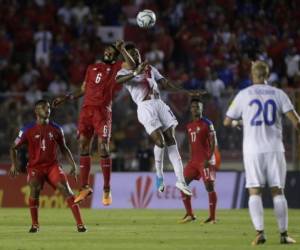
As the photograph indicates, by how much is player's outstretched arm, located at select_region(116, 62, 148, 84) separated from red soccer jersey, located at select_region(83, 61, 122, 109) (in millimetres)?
742

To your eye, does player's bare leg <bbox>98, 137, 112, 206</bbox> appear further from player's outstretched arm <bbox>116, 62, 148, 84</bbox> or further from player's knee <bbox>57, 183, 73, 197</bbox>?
player's knee <bbox>57, 183, 73, 197</bbox>

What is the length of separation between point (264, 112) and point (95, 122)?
568 centimetres

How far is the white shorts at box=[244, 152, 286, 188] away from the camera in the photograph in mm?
13438

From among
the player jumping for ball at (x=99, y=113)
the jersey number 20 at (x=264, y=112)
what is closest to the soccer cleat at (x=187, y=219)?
the player jumping for ball at (x=99, y=113)

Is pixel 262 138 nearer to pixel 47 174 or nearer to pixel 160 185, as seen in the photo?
pixel 47 174

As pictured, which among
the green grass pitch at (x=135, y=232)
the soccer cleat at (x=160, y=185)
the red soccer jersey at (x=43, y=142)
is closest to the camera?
the green grass pitch at (x=135, y=232)

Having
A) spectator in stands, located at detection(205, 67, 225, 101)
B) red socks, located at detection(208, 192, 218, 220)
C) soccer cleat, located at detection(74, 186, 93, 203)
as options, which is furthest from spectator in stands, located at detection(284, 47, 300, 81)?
soccer cleat, located at detection(74, 186, 93, 203)

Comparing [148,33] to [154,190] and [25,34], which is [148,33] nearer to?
[25,34]

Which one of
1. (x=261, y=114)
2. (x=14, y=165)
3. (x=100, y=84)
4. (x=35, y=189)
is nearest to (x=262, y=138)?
(x=261, y=114)

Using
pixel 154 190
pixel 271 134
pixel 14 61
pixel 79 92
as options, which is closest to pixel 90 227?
pixel 79 92

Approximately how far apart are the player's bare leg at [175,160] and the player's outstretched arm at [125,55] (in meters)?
1.32

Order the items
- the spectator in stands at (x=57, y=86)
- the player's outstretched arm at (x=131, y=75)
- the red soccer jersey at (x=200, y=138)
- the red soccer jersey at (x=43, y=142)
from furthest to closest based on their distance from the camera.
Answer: the spectator in stands at (x=57, y=86) < the red soccer jersey at (x=200, y=138) < the player's outstretched arm at (x=131, y=75) < the red soccer jersey at (x=43, y=142)

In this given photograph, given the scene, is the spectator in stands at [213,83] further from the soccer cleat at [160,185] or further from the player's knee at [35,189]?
the player's knee at [35,189]

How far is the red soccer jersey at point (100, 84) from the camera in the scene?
18750 millimetres
